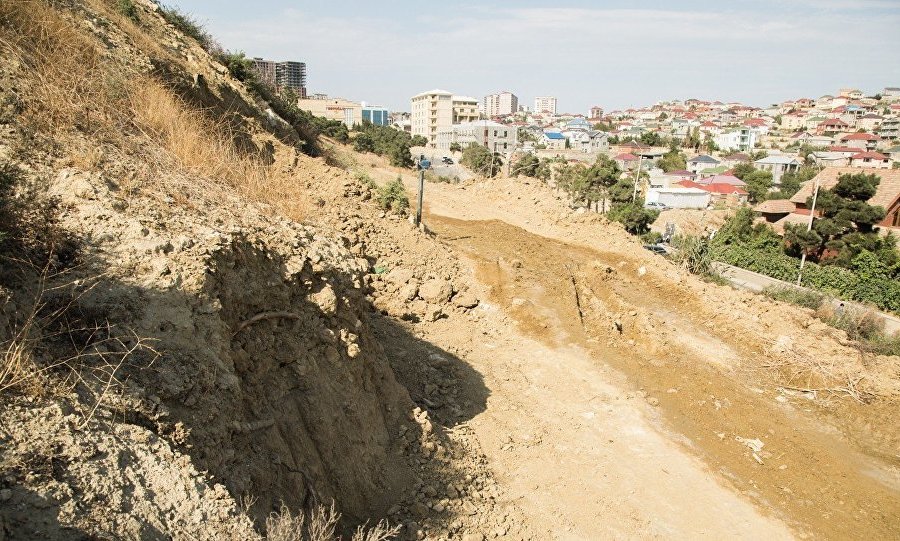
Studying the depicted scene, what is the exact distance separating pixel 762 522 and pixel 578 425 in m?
2.65

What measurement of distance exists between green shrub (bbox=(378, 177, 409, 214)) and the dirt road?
2.84 metres

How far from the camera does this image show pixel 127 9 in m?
14.0

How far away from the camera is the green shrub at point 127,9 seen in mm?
13749

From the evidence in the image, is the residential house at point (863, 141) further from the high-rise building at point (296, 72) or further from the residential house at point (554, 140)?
the high-rise building at point (296, 72)

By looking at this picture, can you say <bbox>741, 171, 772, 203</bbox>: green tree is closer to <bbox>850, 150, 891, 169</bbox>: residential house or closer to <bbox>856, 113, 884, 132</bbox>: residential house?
<bbox>850, 150, 891, 169</bbox>: residential house

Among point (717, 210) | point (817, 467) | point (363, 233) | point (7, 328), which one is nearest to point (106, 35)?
point (363, 233)

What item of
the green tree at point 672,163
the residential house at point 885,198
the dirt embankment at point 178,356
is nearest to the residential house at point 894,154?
the green tree at point 672,163

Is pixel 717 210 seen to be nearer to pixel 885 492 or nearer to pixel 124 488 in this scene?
pixel 885 492

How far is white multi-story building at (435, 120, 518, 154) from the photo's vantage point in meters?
79.4

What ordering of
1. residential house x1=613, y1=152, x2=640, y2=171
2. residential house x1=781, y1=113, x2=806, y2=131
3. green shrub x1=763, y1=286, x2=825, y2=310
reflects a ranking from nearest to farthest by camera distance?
green shrub x1=763, y1=286, x2=825, y2=310 → residential house x1=613, y1=152, x2=640, y2=171 → residential house x1=781, y1=113, x2=806, y2=131

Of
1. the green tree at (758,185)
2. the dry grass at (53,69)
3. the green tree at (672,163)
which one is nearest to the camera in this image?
the dry grass at (53,69)

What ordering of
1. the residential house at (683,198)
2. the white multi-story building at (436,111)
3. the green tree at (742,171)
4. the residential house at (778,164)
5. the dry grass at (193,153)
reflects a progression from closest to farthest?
the dry grass at (193,153)
the residential house at (683,198)
the green tree at (742,171)
the residential house at (778,164)
the white multi-story building at (436,111)

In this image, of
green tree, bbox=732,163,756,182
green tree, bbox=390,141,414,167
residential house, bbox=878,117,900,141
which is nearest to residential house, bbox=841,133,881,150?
residential house, bbox=878,117,900,141

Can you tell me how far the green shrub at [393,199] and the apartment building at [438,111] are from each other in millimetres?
79325
